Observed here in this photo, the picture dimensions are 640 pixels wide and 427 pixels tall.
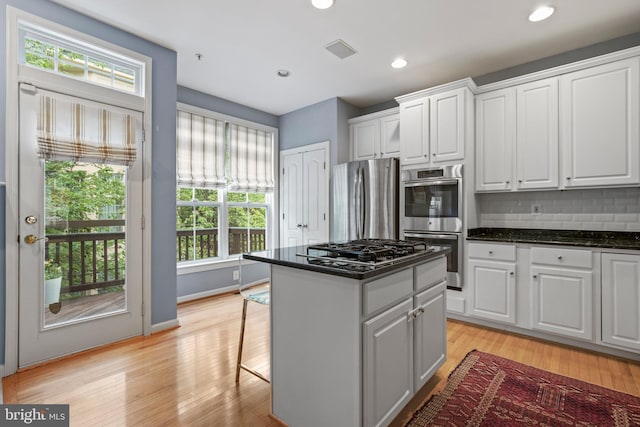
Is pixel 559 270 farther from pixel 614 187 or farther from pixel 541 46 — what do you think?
pixel 541 46

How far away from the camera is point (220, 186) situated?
13.9 ft

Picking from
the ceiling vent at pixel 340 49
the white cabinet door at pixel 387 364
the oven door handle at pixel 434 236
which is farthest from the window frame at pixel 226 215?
the white cabinet door at pixel 387 364

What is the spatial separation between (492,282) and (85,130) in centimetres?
396

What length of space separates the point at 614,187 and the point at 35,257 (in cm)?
486

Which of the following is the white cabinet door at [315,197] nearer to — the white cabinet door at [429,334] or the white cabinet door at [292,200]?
the white cabinet door at [292,200]

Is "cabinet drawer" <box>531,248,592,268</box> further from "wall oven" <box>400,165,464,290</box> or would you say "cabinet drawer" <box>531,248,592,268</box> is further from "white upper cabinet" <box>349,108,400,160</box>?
"white upper cabinet" <box>349,108,400,160</box>

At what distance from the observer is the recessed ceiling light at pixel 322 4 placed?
7.55 ft

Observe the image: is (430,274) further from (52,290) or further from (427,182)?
(52,290)

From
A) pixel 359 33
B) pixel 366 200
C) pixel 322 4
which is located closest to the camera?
pixel 322 4

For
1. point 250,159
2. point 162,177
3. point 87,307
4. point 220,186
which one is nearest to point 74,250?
point 87,307

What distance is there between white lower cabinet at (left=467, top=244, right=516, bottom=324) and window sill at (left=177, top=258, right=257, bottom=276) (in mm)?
Answer: 2538

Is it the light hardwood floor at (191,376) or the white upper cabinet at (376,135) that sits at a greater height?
the white upper cabinet at (376,135)

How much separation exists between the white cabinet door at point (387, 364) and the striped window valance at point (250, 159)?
3437mm

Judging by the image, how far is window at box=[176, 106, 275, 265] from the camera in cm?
396
